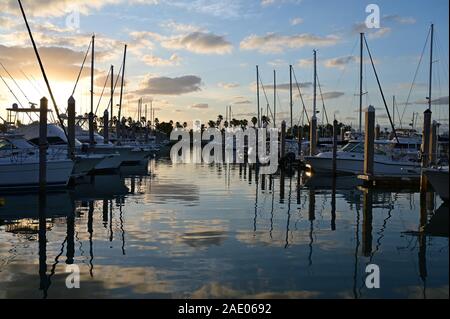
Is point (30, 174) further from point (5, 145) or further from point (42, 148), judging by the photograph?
point (42, 148)

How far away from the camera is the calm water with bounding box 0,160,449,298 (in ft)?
28.5

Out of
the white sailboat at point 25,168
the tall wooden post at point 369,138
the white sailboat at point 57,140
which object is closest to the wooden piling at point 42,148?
the white sailboat at point 25,168

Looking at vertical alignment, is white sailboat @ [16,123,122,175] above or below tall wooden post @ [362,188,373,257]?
above

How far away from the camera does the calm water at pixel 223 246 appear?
868cm

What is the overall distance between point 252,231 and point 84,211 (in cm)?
658

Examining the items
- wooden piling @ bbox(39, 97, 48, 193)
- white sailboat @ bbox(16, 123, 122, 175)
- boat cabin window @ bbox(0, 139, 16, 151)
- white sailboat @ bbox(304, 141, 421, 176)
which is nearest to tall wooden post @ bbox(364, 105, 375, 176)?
white sailboat @ bbox(304, 141, 421, 176)

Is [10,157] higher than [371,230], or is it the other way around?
[10,157]

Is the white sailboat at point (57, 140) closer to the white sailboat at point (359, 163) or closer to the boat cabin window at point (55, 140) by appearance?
the boat cabin window at point (55, 140)

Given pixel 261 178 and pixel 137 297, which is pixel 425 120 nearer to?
pixel 261 178

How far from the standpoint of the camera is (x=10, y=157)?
76.2 feet

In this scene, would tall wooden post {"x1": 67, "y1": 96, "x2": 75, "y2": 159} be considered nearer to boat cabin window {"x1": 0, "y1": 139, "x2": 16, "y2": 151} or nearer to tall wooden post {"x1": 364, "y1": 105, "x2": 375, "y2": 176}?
boat cabin window {"x1": 0, "y1": 139, "x2": 16, "y2": 151}
